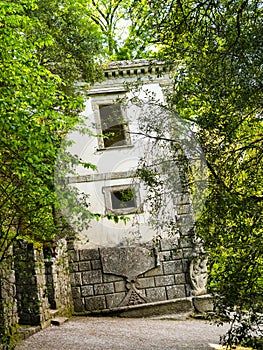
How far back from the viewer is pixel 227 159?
2691 millimetres

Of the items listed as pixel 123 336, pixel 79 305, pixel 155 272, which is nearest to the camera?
pixel 123 336

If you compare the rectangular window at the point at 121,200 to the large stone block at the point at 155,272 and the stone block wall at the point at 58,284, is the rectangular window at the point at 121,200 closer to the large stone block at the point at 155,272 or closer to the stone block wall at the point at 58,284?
the stone block wall at the point at 58,284

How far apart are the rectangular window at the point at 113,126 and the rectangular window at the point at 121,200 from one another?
47 cm

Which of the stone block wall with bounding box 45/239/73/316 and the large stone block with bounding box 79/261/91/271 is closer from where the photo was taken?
the stone block wall with bounding box 45/239/73/316

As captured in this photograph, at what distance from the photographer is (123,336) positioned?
4090 mm

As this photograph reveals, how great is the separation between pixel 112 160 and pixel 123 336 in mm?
1909

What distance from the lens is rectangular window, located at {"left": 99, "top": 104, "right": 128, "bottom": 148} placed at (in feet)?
14.1

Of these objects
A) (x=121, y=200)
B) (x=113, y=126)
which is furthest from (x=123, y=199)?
(x=113, y=126)

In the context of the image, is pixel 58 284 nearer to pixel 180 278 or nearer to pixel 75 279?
pixel 75 279

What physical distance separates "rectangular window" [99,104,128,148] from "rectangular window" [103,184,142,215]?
1.54 ft

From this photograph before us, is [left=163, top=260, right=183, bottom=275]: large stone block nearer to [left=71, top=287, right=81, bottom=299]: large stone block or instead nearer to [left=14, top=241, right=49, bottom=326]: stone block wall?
[left=71, top=287, right=81, bottom=299]: large stone block

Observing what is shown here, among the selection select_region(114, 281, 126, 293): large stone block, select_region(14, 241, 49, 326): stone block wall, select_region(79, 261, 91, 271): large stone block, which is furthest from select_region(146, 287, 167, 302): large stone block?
select_region(14, 241, 49, 326): stone block wall

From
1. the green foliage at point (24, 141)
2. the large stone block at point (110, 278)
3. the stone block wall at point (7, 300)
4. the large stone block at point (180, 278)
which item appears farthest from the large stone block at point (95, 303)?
the stone block wall at point (7, 300)

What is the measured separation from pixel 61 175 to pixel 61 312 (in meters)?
1.76
